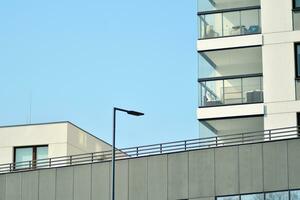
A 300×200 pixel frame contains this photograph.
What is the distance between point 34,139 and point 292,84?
17311 mm

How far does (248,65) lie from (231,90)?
203cm

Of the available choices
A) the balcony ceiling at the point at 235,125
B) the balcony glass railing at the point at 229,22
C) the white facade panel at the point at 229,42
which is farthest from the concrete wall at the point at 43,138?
the balcony glass railing at the point at 229,22

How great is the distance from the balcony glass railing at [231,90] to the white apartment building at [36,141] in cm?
1143

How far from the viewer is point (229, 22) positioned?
147 ft

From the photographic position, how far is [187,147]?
39062 millimetres

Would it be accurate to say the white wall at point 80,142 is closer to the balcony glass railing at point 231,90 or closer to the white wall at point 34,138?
the white wall at point 34,138

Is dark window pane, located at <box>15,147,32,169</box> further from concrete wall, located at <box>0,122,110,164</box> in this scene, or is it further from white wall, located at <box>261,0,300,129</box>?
white wall, located at <box>261,0,300,129</box>

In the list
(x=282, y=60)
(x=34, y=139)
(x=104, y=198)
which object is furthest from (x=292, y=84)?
(x=34, y=139)

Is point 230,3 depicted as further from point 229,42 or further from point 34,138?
point 34,138

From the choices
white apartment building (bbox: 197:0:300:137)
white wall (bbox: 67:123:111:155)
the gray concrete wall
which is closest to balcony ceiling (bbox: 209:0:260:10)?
white apartment building (bbox: 197:0:300:137)

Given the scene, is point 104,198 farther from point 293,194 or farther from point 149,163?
point 293,194

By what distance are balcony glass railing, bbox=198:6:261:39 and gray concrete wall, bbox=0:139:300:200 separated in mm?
8632

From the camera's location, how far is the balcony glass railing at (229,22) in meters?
44.2

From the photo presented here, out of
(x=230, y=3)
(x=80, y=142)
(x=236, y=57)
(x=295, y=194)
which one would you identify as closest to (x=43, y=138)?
(x=80, y=142)
